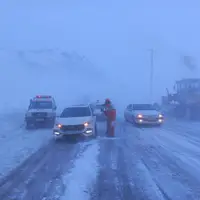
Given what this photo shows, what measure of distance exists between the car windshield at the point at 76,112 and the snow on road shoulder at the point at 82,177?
6.47 m

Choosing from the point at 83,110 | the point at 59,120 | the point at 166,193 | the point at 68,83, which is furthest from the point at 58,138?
the point at 68,83

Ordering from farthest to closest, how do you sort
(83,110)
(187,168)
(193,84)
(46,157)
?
1. (193,84)
2. (83,110)
3. (46,157)
4. (187,168)

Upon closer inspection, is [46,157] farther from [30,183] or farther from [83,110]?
[83,110]

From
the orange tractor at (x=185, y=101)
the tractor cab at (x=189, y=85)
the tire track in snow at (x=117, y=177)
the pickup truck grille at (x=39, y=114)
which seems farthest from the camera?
the tractor cab at (x=189, y=85)

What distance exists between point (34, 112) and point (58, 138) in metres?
8.00

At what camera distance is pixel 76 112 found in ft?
64.5

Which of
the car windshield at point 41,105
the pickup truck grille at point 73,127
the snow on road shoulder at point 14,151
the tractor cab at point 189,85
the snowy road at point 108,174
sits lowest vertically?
the snow on road shoulder at point 14,151

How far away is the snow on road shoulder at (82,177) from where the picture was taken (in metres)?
7.63

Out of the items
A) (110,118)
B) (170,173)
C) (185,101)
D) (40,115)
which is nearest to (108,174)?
(170,173)

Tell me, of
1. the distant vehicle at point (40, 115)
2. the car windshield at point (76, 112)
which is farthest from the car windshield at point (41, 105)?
the car windshield at point (76, 112)

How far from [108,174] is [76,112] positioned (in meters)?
10.2

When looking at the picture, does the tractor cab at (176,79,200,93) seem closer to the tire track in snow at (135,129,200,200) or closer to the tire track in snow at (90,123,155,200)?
the tire track in snow at (135,129,200,200)

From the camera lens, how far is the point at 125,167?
10586 millimetres

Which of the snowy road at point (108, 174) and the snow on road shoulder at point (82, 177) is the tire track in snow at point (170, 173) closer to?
the snowy road at point (108, 174)
